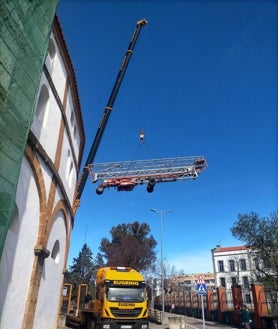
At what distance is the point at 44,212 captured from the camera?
11008 mm

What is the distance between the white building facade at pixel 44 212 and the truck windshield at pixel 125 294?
2334mm

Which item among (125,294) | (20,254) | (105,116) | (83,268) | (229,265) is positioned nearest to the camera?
(20,254)

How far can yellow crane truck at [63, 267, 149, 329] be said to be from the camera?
1492 centimetres

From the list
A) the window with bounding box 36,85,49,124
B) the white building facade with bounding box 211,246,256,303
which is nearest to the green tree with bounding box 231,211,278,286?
the window with bounding box 36,85,49,124

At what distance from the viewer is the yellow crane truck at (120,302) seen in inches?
587

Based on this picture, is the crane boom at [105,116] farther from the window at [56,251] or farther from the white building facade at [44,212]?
the window at [56,251]

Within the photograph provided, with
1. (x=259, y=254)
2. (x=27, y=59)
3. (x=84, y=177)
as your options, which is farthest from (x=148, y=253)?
(x=27, y=59)

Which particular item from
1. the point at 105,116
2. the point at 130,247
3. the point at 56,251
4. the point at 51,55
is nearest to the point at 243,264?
the point at 130,247

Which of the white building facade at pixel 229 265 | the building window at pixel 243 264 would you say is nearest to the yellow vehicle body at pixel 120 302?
the white building facade at pixel 229 265

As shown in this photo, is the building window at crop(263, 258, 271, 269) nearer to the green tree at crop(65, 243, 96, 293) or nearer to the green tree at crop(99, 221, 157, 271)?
the green tree at crop(99, 221, 157, 271)

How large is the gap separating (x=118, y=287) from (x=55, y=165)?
6.87m

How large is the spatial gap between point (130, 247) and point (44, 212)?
39008 millimetres

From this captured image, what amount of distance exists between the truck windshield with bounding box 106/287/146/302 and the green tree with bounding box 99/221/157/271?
32.2 meters

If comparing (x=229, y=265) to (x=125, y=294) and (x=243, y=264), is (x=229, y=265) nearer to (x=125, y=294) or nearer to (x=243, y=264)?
(x=243, y=264)
